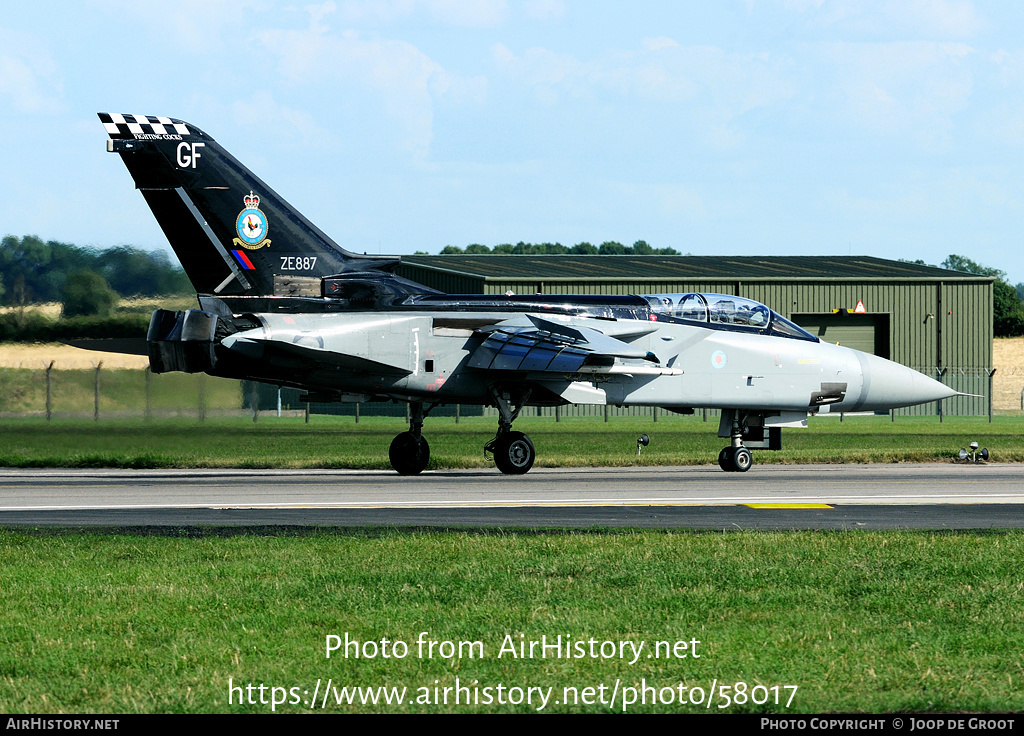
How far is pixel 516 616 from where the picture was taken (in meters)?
8.64

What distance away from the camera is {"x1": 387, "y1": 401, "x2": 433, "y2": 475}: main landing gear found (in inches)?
928

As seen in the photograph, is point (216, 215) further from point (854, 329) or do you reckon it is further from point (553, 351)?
point (854, 329)

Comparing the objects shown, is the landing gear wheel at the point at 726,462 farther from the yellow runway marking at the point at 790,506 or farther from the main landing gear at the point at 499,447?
the yellow runway marking at the point at 790,506

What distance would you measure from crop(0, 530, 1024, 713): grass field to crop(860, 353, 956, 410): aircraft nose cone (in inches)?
484

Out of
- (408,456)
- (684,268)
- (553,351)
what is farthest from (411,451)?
(684,268)

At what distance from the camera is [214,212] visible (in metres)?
21.9

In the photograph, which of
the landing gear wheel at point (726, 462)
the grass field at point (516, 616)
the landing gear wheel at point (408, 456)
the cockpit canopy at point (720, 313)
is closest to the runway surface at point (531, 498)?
the landing gear wheel at point (408, 456)

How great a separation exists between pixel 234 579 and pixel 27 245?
1482 centimetres

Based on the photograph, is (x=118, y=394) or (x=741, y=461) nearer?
(x=741, y=461)

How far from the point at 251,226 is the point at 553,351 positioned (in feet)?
20.1

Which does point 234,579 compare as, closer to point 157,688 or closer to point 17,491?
point 157,688

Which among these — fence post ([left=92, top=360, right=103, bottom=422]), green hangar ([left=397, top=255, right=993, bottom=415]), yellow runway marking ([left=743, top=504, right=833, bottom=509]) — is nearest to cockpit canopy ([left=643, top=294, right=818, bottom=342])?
yellow runway marking ([left=743, top=504, right=833, bottom=509])

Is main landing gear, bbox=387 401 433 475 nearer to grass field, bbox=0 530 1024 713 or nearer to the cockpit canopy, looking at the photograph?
the cockpit canopy

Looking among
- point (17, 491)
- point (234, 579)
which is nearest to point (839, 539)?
point (234, 579)
